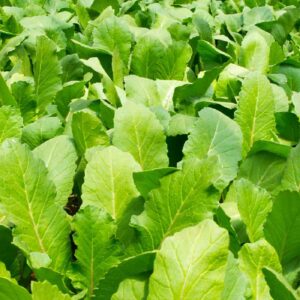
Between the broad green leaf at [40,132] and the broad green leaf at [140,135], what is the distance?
19 cm

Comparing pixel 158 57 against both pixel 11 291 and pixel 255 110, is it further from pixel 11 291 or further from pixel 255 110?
pixel 11 291

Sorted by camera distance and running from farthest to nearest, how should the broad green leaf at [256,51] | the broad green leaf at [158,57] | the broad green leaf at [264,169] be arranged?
1. the broad green leaf at [256,51]
2. the broad green leaf at [158,57]
3. the broad green leaf at [264,169]

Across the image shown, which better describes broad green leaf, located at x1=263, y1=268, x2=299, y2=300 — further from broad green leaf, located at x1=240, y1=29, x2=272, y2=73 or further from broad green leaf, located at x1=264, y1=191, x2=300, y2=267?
broad green leaf, located at x1=240, y1=29, x2=272, y2=73

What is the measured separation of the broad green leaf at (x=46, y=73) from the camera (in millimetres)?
1732

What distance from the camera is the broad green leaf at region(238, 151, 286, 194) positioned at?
1.40m

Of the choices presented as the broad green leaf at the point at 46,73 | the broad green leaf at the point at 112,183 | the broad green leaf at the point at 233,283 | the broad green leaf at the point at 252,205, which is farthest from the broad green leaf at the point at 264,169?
the broad green leaf at the point at 46,73

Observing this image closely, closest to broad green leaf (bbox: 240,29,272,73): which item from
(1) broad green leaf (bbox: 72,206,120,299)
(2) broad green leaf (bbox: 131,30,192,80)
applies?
(2) broad green leaf (bbox: 131,30,192,80)

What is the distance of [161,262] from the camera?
3.14 feet

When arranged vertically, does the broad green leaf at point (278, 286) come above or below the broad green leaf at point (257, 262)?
above

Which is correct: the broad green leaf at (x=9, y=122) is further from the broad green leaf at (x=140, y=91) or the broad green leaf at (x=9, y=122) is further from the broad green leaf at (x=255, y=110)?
the broad green leaf at (x=255, y=110)

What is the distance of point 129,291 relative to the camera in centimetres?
101

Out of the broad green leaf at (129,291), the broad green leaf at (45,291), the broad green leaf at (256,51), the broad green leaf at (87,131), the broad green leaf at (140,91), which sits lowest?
the broad green leaf at (256,51)

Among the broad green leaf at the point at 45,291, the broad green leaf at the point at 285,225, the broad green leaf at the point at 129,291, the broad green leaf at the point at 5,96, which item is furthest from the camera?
the broad green leaf at the point at 5,96

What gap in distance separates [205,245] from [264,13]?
174 cm
